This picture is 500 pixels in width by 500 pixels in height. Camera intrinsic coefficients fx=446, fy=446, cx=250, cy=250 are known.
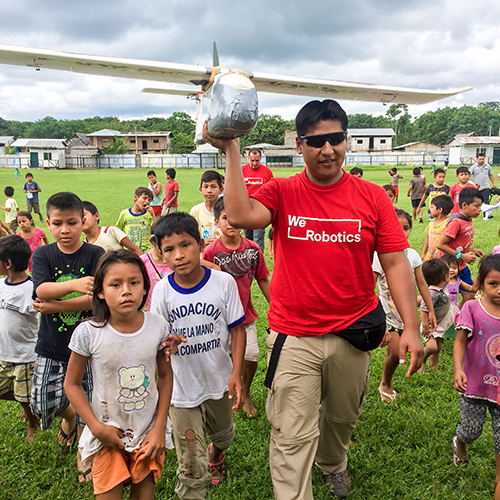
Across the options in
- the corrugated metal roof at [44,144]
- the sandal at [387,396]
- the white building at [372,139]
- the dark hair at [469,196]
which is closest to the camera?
the sandal at [387,396]

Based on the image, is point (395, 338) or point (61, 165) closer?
point (395, 338)

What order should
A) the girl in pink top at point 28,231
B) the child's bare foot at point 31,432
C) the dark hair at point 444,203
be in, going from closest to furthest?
the child's bare foot at point 31,432
the dark hair at point 444,203
the girl in pink top at point 28,231

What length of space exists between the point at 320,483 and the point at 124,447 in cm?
149

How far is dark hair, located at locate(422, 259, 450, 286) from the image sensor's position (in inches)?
182

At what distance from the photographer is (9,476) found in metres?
3.28

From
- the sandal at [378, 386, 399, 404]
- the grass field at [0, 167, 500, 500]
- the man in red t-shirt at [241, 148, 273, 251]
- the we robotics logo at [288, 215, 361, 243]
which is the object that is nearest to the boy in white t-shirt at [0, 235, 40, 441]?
the grass field at [0, 167, 500, 500]

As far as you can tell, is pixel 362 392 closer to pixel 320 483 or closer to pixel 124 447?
pixel 320 483

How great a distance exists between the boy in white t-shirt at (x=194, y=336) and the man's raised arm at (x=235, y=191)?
61cm

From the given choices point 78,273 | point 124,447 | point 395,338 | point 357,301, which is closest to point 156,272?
point 78,273

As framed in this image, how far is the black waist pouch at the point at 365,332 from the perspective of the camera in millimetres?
2518

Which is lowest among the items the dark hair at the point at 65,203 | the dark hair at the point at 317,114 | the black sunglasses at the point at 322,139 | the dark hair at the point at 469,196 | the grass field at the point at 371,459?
the grass field at the point at 371,459

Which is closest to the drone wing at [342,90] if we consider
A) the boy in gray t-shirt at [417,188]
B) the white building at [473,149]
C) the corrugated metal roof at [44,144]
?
the boy in gray t-shirt at [417,188]

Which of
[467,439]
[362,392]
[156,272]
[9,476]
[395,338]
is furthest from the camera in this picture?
[395,338]

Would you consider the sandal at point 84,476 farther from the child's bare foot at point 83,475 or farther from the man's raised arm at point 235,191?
the man's raised arm at point 235,191
